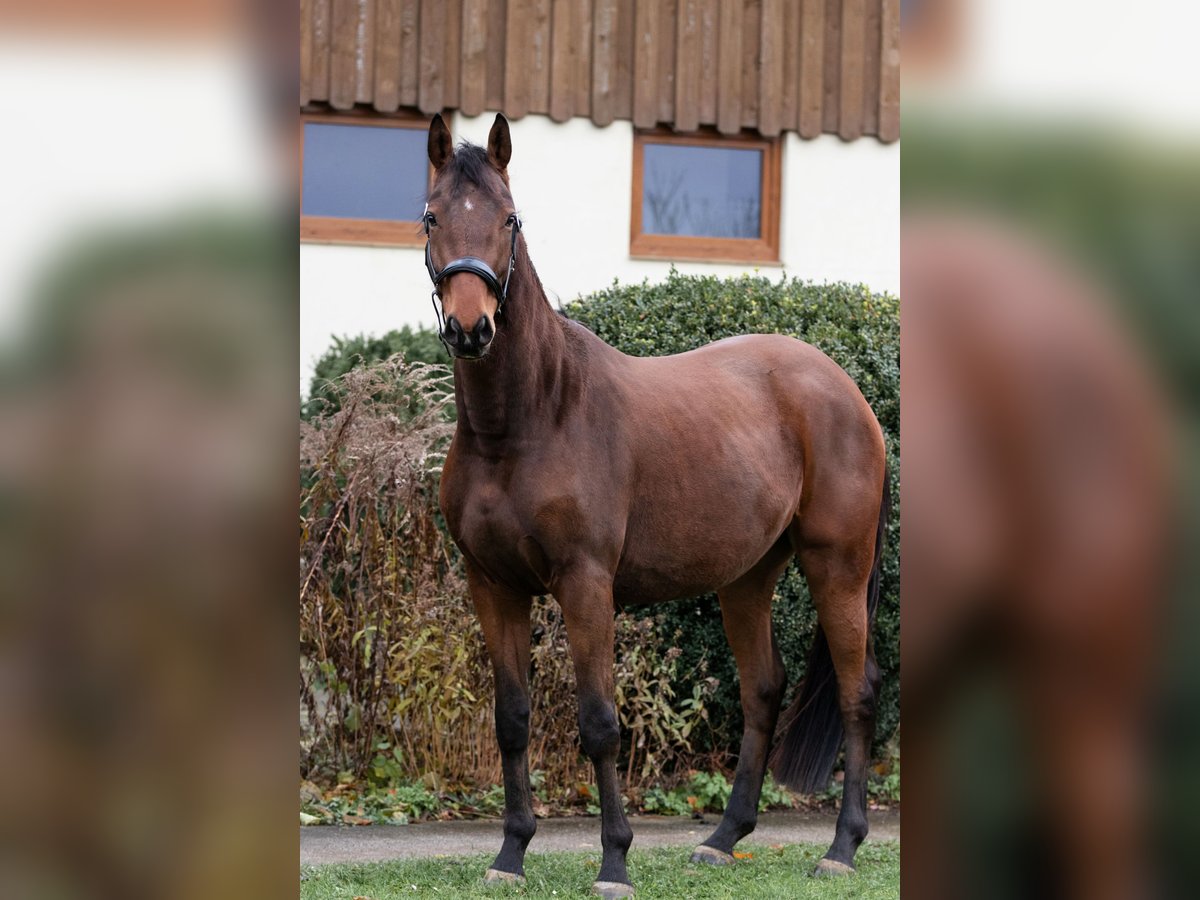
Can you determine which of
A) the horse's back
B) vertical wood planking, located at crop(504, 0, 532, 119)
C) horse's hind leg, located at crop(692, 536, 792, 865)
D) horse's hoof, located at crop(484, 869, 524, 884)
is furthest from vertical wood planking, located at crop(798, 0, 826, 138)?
horse's hoof, located at crop(484, 869, 524, 884)

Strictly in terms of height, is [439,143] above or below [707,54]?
below

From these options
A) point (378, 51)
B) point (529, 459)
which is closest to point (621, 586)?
point (529, 459)

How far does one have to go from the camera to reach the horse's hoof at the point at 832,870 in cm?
456

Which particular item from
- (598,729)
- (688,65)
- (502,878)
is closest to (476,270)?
(598,729)

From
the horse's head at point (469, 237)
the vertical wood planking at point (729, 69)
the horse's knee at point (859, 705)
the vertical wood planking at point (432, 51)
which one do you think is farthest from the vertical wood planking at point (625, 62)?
the horse's head at point (469, 237)

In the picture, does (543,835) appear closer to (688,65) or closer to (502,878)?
(502,878)

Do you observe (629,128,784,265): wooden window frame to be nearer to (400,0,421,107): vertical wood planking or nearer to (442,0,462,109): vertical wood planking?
(442,0,462,109): vertical wood planking

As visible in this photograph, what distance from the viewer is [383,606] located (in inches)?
228

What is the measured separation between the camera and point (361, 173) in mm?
9938

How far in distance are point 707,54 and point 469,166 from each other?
6.91 meters

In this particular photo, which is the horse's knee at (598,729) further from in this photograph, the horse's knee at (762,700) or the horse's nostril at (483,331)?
the horse's nostril at (483,331)

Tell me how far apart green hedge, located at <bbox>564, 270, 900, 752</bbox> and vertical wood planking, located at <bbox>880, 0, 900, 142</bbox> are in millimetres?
4583
